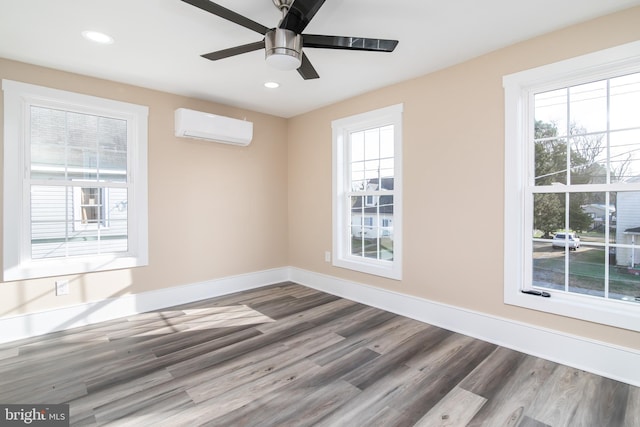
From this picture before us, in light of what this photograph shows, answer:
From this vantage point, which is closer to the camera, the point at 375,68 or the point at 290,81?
the point at 375,68

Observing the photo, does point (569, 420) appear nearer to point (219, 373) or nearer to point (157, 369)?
point (219, 373)

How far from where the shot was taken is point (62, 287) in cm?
303

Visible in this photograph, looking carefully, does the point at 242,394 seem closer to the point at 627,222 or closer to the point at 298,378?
the point at 298,378

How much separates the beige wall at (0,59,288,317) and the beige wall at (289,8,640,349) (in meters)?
1.67

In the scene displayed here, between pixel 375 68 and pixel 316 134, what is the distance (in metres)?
1.50

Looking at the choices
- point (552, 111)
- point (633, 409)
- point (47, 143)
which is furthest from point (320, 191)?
point (633, 409)

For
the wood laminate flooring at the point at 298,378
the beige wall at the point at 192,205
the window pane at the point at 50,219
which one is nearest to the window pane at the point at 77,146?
the window pane at the point at 50,219

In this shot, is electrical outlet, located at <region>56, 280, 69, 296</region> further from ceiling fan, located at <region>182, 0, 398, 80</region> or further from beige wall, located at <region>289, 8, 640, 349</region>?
beige wall, located at <region>289, 8, 640, 349</region>

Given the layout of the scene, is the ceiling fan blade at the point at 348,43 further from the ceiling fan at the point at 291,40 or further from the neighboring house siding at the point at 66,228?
the neighboring house siding at the point at 66,228

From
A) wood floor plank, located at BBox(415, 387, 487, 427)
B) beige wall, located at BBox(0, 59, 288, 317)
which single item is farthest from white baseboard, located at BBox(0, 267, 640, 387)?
wood floor plank, located at BBox(415, 387, 487, 427)

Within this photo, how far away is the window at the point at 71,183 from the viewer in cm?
282

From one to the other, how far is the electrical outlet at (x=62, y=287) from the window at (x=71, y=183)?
0.10 meters

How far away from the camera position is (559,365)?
233cm

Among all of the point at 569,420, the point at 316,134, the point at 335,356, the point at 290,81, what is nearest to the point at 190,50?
the point at 290,81
